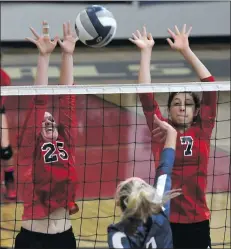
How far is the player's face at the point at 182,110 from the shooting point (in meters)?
4.98

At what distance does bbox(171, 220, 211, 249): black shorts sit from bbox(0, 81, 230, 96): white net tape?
3.07 ft

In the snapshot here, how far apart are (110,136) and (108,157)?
1.00m

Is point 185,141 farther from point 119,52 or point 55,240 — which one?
point 119,52

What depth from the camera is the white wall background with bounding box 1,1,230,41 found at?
56.6 ft

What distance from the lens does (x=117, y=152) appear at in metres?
9.64

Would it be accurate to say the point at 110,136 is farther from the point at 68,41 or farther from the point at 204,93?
the point at 204,93

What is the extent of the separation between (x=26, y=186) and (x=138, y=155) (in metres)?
4.45

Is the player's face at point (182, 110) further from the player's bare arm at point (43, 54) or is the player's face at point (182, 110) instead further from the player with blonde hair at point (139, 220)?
the player with blonde hair at point (139, 220)

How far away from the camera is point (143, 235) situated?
3711 mm

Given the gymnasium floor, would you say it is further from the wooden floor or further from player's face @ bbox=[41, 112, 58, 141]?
player's face @ bbox=[41, 112, 58, 141]

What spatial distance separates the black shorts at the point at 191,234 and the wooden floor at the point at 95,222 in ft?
4.98

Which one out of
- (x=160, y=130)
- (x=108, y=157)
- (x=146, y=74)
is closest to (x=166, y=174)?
(x=160, y=130)

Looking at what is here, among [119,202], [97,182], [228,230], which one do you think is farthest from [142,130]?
[119,202]

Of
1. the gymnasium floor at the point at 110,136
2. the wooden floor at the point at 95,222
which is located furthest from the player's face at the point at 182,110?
the wooden floor at the point at 95,222
